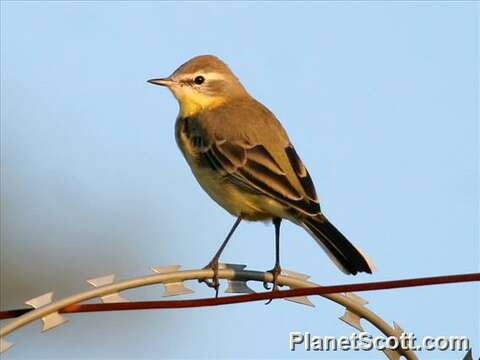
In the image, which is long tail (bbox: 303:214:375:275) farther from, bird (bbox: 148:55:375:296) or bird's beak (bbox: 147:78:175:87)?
bird's beak (bbox: 147:78:175:87)

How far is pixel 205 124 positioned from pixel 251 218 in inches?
25.2

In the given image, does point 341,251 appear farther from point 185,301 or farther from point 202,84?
point 202,84

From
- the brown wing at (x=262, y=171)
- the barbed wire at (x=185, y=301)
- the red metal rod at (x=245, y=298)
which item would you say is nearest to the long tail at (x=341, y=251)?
the brown wing at (x=262, y=171)

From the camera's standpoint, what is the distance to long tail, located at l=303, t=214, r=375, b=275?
5332 millimetres

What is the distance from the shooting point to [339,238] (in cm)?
548

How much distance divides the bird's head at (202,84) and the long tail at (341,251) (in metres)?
1.68

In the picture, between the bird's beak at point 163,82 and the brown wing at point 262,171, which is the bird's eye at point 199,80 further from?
the brown wing at point 262,171

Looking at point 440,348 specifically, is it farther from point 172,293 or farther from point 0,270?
point 0,270

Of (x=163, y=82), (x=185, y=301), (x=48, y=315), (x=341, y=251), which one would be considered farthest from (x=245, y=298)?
(x=163, y=82)

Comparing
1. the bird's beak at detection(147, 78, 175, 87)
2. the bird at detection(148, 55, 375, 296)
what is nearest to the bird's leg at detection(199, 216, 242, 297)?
the bird at detection(148, 55, 375, 296)

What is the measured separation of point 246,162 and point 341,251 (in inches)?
38.8

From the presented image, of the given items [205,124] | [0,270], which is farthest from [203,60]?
[0,270]

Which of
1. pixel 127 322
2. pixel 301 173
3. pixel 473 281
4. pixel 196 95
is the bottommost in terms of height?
pixel 127 322

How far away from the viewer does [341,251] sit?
540 cm
